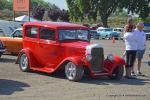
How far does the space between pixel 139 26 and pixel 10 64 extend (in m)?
5.59

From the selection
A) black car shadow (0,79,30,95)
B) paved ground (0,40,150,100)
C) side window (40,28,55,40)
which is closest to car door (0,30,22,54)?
paved ground (0,40,150,100)

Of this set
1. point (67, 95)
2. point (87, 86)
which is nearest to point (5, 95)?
point (67, 95)

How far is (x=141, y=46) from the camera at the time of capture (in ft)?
54.2

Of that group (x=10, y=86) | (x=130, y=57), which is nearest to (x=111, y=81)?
(x=130, y=57)

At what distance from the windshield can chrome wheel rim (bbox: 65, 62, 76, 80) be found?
1118 millimetres

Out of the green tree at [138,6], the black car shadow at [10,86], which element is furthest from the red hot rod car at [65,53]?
the green tree at [138,6]

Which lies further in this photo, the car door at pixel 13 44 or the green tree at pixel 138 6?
the green tree at pixel 138 6

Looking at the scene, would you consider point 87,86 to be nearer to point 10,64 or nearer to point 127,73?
Result: point 127,73

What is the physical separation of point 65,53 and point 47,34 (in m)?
1.13

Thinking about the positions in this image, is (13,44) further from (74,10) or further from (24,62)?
(74,10)

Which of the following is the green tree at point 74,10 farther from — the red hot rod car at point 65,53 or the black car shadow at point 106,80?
the black car shadow at point 106,80

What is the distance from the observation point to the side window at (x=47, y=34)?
15750 millimetres

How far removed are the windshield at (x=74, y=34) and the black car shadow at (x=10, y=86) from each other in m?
2.35

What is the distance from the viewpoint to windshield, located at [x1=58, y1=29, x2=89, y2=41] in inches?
613
